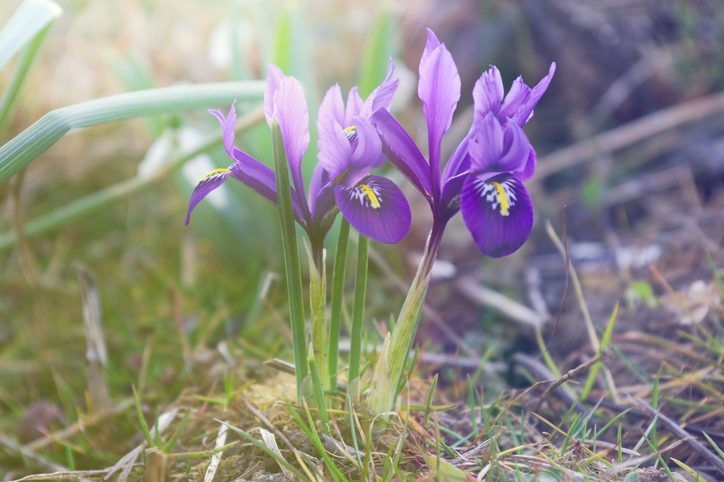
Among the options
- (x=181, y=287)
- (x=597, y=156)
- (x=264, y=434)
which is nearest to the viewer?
(x=264, y=434)

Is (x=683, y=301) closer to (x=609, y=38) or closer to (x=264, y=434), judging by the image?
(x=264, y=434)

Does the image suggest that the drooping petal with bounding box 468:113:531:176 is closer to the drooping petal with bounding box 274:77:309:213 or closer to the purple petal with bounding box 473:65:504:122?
the purple petal with bounding box 473:65:504:122

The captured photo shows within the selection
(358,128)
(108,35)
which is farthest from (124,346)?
(108,35)

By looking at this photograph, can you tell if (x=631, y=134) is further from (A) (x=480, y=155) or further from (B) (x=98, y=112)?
(B) (x=98, y=112)

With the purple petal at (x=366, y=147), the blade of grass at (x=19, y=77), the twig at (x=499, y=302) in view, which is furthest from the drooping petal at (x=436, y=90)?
the twig at (x=499, y=302)

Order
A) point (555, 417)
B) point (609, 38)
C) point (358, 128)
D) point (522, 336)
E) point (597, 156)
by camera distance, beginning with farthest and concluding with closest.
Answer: point (609, 38) → point (597, 156) → point (522, 336) → point (555, 417) → point (358, 128)

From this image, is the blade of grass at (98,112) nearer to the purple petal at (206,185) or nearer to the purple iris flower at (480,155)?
the purple petal at (206,185)
